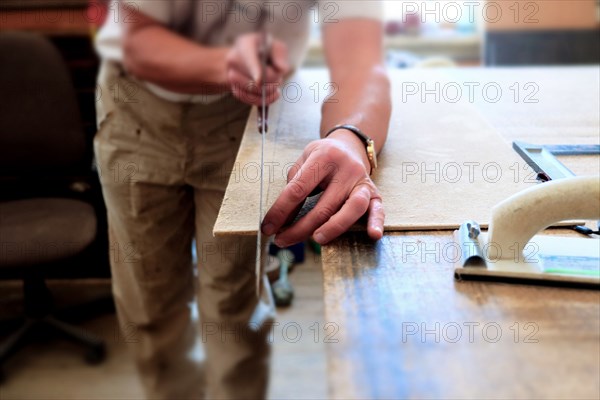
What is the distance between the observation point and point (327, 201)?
1.75ft

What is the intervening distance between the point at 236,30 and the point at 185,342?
0.57 meters

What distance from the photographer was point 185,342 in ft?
3.52

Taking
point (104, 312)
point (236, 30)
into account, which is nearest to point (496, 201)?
point (236, 30)

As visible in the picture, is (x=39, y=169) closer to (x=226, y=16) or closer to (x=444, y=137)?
(x=226, y=16)

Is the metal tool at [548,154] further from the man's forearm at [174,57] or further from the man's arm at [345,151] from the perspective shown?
the man's forearm at [174,57]

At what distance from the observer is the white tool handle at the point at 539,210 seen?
0.43 metres

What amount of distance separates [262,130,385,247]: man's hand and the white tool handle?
0.10 m

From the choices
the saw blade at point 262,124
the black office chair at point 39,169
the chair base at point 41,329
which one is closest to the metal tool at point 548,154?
the saw blade at point 262,124

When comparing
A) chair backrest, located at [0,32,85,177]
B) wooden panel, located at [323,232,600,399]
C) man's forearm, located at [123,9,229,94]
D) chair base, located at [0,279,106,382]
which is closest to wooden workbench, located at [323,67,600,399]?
wooden panel, located at [323,232,600,399]

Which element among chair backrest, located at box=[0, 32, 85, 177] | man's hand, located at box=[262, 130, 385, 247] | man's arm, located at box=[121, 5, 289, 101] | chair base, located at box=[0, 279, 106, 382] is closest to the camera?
man's hand, located at box=[262, 130, 385, 247]

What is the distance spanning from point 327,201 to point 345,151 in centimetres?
6

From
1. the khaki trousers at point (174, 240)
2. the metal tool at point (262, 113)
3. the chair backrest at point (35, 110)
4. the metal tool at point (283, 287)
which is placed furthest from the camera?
the metal tool at point (283, 287)

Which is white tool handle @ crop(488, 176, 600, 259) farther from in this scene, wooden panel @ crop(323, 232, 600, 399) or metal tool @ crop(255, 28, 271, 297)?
metal tool @ crop(255, 28, 271, 297)

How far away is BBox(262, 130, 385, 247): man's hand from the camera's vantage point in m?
0.51
